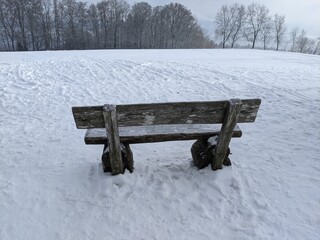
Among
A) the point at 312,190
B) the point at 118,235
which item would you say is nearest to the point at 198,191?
the point at 118,235

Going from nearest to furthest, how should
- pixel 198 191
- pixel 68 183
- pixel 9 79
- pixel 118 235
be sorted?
pixel 118 235 → pixel 198 191 → pixel 68 183 → pixel 9 79

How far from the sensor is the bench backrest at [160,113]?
10.8ft

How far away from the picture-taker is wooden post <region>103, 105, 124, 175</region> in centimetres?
327

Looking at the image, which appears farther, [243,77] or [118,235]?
[243,77]

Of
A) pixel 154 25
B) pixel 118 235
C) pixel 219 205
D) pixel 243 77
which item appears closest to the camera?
pixel 118 235

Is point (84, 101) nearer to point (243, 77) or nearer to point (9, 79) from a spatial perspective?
point (9, 79)

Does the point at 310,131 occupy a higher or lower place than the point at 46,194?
higher

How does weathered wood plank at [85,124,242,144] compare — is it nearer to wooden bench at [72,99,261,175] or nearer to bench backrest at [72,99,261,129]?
wooden bench at [72,99,261,175]

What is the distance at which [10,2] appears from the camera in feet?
161

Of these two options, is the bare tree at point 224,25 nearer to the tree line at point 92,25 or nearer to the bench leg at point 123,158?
the tree line at point 92,25

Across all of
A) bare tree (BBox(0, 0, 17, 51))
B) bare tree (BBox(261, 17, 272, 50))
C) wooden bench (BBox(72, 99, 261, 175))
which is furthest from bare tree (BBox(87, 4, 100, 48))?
wooden bench (BBox(72, 99, 261, 175))

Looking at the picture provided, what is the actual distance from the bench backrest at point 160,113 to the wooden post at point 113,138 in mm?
66

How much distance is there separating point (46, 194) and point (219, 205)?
2439 mm

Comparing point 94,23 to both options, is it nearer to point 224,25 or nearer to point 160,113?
point 224,25
